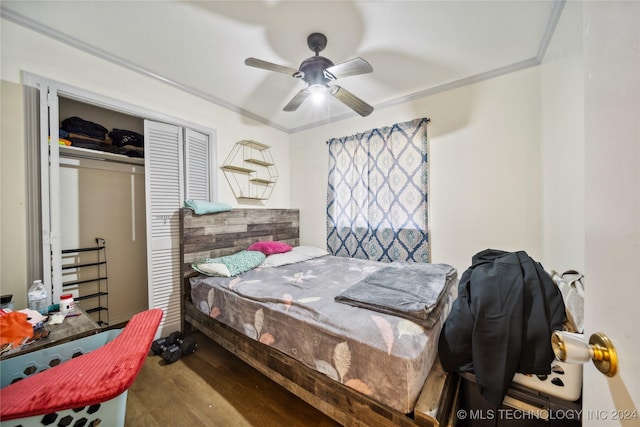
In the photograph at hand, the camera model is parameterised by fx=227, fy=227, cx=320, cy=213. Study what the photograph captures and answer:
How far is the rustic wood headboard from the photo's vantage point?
2359 millimetres

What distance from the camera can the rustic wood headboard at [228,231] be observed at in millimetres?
2359

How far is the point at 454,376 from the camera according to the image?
130 centimetres

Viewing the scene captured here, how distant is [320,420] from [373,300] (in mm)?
815

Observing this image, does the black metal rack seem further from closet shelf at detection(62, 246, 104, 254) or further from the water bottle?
the water bottle

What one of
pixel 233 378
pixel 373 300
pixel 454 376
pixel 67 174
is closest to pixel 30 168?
pixel 67 174

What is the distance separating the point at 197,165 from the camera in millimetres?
2598

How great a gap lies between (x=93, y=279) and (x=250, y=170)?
2072mm

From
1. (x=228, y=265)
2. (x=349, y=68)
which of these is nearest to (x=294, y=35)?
(x=349, y=68)

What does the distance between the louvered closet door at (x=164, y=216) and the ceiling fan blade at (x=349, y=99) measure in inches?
68.2

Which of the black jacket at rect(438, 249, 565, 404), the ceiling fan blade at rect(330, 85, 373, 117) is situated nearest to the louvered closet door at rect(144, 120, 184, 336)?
the ceiling fan blade at rect(330, 85, 373, 117)

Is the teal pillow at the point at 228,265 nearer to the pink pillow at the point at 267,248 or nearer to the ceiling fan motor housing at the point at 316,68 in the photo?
the pink pillow at the point at 267,248

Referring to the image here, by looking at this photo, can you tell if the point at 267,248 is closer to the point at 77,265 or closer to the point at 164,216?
the point at 164,216

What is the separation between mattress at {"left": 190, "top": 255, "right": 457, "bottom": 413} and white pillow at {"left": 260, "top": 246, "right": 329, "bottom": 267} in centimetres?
41

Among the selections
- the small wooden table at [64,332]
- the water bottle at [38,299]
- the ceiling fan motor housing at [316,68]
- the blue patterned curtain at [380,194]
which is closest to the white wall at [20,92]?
the water bottle at [38,299]
